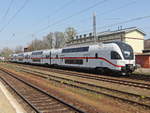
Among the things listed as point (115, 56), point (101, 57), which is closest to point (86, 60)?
point (101, 57)

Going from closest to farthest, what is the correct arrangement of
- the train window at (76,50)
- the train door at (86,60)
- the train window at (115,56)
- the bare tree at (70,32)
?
the train window at (115,56)
the train door at (86,60)
the train window at (76,50)
the bare tree at (70,32)

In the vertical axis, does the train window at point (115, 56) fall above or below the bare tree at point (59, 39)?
below

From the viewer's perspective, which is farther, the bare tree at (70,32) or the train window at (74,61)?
the bare tree at (70,32)

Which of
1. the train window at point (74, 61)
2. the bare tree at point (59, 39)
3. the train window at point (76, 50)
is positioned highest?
the bare tree at point (59, 39)

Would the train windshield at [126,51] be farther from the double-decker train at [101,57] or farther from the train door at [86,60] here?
the train door at [86,60]

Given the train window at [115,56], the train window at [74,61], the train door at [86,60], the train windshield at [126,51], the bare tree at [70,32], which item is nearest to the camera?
the train window at [115,56]

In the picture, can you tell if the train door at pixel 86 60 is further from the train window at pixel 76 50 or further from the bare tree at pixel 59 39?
the bare tree at pixel 59 39

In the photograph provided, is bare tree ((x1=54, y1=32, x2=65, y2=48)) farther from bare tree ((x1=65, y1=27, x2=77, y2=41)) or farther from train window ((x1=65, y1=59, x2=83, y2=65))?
train window ((x1=65, y1=59, x2=83, y2=65))

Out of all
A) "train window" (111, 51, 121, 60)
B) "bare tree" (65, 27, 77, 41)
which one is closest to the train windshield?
"train window" (111, 51, 121, 60)

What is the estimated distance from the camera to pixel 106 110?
24.3 feet

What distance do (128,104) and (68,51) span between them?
60.5 feet

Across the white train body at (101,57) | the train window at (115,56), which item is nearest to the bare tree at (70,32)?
the white train body at (101,57)

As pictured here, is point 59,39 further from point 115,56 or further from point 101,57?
point 115,56

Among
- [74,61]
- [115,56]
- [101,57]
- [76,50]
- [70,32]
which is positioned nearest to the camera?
[115,56]
